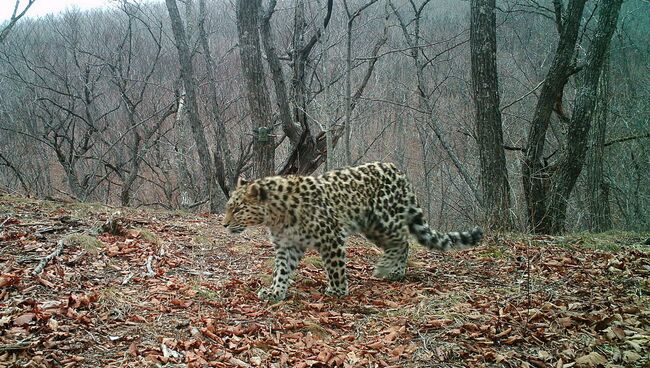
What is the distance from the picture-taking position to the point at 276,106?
26125 mm

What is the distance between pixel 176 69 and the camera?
28.8m

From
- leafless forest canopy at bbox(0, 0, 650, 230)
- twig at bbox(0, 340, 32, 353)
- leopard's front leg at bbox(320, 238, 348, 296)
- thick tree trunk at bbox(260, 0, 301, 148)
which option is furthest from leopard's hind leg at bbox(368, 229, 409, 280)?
leafless forest canopy at bbox(0, 0, 650, 230)

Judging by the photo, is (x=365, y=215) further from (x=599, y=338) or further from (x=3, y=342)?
(x=3, y=342)

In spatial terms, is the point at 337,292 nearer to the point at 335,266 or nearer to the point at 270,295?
the point at 335,266

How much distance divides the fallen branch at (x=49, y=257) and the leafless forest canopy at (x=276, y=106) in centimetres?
710

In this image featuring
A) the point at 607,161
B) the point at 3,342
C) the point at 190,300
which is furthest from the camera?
the point at 607,161

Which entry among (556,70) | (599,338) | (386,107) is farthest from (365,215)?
(386,107)

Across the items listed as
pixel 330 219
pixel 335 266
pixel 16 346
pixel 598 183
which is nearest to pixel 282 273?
pixel 335 266

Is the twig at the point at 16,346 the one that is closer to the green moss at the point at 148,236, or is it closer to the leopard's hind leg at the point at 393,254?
the green moss at the point at 148,236

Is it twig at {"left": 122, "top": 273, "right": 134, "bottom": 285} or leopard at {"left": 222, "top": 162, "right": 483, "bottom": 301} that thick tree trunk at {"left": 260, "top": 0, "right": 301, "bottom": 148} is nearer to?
leopard at {"left": 222, "top": 162, "right": 483, "bottom": 301}

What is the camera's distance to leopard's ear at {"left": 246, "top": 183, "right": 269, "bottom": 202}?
7.59 metres

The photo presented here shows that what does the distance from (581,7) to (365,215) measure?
28.1 feet

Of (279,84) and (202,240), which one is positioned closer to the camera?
(202,240)

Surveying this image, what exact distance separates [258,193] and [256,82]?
604 cm
